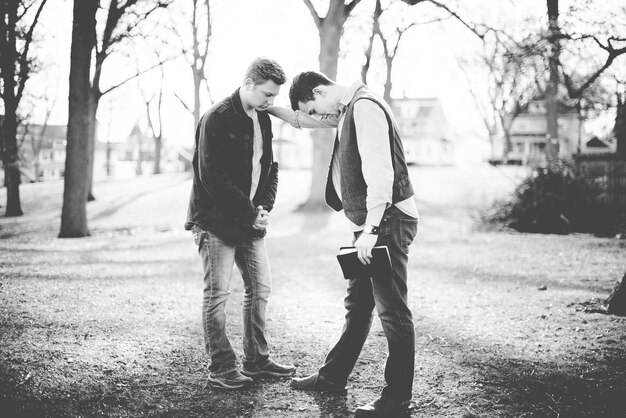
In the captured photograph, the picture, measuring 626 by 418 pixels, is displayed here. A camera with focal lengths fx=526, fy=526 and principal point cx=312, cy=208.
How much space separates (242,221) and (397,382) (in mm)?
1431

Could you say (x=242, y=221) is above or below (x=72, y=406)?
above

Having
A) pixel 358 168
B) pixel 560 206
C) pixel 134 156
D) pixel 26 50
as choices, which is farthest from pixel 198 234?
pixel 134 156

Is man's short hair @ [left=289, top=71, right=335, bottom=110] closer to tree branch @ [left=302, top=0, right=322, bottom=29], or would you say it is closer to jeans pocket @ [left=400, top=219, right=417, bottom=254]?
jeans pocket @ [left=400, top=219, right=417, bottom=254]

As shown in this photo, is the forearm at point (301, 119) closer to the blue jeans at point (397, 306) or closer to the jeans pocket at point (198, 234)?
the blue jeans at point (397, 306)

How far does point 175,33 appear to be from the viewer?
2308cm

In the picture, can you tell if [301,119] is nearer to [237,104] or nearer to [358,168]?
[237,104]

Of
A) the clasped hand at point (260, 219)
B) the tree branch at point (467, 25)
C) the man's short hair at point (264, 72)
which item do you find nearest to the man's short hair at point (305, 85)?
the man's short hair at point (264, 72)

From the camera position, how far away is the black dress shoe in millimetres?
3160

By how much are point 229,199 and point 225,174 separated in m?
0.17

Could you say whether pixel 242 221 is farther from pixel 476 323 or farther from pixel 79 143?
pixel 79 143

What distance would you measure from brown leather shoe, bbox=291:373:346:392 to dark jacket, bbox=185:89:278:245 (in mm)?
1069

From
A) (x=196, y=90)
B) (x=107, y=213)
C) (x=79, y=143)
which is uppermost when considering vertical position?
(x=196, y=90)

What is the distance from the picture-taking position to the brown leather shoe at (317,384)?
3590 millimetres

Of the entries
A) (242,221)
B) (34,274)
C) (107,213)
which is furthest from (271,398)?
(107,213)
